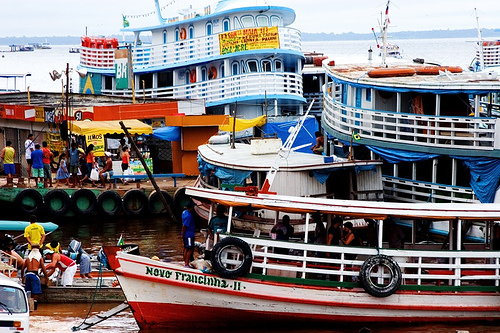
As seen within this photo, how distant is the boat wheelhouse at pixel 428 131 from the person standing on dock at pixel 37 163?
34.9 feet

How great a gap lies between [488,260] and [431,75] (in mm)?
7111

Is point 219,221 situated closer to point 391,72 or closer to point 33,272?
point 33,272

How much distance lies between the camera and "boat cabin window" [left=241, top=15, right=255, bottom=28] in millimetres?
38469

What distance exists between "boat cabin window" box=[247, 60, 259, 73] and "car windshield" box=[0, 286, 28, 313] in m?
24.6

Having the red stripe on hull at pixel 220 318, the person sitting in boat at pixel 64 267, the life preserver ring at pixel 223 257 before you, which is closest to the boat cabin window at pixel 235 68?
the person sitting in boat at pixel 64 267

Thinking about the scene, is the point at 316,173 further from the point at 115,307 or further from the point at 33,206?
the point at 33,206

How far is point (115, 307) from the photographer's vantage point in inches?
691

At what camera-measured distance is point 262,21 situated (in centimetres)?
3878

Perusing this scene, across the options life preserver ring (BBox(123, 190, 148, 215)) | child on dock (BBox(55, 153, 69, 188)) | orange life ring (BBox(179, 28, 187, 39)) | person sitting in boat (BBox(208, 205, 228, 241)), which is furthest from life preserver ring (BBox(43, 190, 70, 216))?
orange life ring (BBox(179, 28, 187, 39))

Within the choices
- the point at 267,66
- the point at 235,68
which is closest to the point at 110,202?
the point at 235,68

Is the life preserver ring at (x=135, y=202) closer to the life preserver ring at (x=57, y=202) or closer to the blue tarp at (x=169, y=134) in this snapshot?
the life preserver ring at (x=57, y=202)

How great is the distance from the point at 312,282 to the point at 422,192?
5.45 metres

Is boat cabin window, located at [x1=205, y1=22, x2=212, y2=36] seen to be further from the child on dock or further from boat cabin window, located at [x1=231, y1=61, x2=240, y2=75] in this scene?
the child on dock

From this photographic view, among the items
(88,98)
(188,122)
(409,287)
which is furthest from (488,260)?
(88,98)
